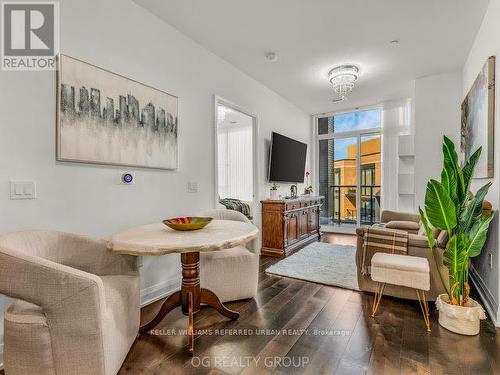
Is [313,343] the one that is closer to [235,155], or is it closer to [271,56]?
[271,56]

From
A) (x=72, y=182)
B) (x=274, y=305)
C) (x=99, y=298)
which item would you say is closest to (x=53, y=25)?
(x=72, y=182)

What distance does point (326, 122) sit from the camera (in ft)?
20.5

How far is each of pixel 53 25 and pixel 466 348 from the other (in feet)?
11.9

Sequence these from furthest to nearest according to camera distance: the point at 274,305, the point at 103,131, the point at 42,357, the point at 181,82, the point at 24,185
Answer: the point at 181,82
the point at 274,305
the point at 103,131
the point at 24,185
the point at 42,357

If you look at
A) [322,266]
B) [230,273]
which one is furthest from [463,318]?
[230,273]

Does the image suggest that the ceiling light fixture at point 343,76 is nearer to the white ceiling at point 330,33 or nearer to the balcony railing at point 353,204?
the white ceiling at point 330,33

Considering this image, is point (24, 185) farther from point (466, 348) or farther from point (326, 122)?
point (326, 122)

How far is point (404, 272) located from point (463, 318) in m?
0.47

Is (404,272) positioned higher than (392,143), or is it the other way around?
(392,143)

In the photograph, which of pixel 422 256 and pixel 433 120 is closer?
pixel 422 256

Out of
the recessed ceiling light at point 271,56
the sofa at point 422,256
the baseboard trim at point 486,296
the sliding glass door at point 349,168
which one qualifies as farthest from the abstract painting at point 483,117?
the sliding glass door at point 349,168

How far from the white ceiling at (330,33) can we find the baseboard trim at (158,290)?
8.68ft

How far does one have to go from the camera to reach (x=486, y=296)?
7.64 ft

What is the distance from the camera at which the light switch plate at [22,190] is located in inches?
65.2
